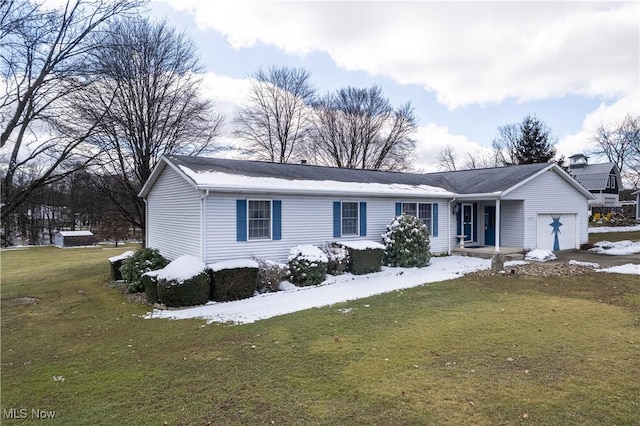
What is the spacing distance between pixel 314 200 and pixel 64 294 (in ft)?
27.1

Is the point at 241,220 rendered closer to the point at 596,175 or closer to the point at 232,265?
the point at 232,265

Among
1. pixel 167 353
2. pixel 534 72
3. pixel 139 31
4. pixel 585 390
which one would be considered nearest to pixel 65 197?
pixel 139 31

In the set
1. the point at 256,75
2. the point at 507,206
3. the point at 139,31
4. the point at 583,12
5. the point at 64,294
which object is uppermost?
the point at 256,75

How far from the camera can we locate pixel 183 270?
9547 millimetres

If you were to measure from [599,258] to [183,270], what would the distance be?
54.7 feet

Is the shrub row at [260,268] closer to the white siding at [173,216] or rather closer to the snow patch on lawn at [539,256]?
the white siding at [173,216]

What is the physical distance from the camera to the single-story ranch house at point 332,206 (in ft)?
37.4

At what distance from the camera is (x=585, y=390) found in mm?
4371

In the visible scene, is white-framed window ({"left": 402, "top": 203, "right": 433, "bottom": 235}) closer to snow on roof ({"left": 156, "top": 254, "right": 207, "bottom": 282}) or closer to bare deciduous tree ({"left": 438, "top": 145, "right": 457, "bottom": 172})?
snow on roof ({"left": 156, "top": 254, "right": 207, "bottom": 282})

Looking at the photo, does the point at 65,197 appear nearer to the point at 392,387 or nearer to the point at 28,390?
the point at 28,390

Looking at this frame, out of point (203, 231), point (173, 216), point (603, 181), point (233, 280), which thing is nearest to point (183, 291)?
point (233, 280)

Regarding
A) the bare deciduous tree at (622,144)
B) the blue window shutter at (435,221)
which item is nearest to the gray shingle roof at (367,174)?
the blue window shutter at (435,221)

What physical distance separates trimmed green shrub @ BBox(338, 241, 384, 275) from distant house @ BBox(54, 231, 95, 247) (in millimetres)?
28819

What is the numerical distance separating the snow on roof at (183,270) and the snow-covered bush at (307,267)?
279 centimetres
